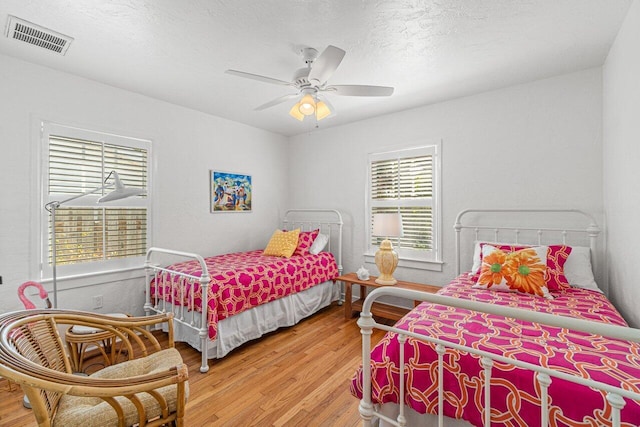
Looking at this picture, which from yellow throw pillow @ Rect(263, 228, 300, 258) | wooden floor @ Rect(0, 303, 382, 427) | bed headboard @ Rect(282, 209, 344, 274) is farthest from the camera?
bed headboard @ Rect(282, 209, 344, 274)

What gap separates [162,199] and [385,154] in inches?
106

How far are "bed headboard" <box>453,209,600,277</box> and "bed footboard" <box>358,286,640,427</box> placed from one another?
2023 millimetres

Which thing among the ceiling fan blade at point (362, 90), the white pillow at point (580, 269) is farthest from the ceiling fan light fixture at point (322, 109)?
the white pillow at point (580, 269)

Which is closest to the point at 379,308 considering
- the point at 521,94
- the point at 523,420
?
the point at 523,420

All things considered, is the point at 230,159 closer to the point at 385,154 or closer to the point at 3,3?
the point at 385,154

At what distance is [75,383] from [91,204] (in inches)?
87.1

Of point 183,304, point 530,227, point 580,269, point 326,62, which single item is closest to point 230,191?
point 183,304

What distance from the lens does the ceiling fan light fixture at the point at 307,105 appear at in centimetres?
223

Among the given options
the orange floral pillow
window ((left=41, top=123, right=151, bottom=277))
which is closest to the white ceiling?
window ((left=41, top=123, right=151, bottom=277))

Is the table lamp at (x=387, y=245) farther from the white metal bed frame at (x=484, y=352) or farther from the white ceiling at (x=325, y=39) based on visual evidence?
the white metal bed frame at (x=484, y=352)

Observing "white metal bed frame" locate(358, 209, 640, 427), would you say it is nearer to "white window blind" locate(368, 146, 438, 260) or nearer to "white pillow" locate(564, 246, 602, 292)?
"white pillow" locate(564, 246, 602, 292)

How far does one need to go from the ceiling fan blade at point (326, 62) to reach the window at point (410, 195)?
6.15 ft

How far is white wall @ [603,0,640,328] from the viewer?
1693mm

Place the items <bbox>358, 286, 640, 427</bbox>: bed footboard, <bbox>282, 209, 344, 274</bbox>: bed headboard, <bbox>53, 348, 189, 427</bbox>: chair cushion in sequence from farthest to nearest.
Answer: <bbox>282, 209, 344, 274</bbox>: bed headboard → <bbox>53, 348, 189, 427</bbox>: chair cushion → <bbox>358, 286, 640, 427</bbox>: bed footboard
